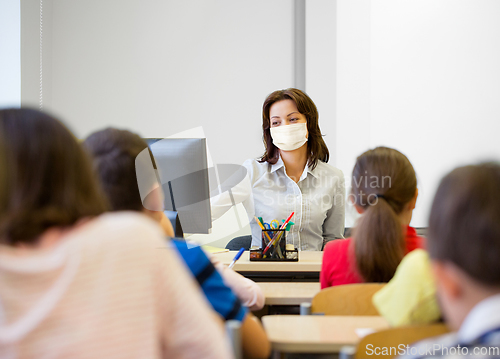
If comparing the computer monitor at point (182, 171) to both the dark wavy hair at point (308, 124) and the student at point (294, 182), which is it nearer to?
the student at point (294, 182)

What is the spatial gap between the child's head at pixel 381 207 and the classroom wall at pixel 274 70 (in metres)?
1.72

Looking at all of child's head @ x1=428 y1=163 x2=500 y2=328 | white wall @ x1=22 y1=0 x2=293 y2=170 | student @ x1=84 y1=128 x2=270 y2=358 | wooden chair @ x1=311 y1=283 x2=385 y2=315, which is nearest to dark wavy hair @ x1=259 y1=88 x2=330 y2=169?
white wall @ x1=22 y1=0 x2=293 y2=170

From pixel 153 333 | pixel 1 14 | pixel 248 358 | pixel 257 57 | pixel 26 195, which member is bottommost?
pixel 248 358

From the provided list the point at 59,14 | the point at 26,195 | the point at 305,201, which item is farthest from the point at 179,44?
the point at 26,195

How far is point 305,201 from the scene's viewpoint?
2354 mm

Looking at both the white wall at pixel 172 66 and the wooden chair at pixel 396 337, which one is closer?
the wooden chair at pixel 396 337

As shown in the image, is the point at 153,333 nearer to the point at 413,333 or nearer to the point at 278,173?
the point at 413,333

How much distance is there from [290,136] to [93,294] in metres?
1.94

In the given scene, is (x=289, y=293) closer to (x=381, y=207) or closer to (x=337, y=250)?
(x=337, y=250)

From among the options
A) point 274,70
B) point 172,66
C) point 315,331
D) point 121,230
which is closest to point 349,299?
point 315,331

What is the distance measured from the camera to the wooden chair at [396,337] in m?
0.88

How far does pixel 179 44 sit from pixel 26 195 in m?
3.21

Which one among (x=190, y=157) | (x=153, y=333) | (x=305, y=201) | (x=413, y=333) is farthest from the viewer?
(x=305, y=201)

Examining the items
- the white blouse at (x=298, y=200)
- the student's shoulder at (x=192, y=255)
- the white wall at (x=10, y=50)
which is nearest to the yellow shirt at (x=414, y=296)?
the student's shoulder at (x=192, y=255)
